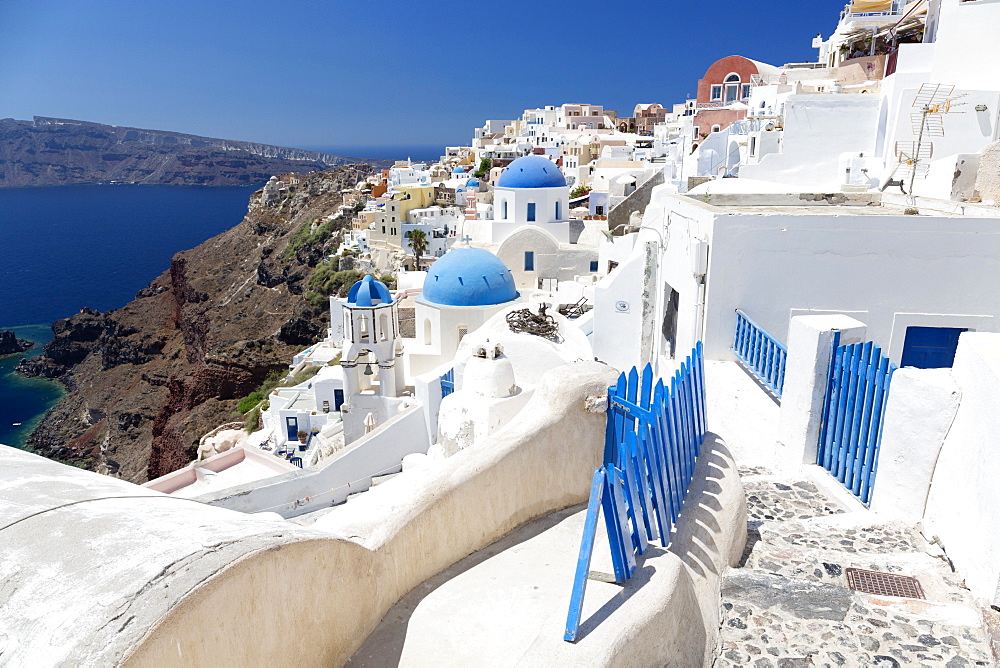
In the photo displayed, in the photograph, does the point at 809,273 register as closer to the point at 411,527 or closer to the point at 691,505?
the point at 691,505

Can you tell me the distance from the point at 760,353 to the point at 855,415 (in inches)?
59.1

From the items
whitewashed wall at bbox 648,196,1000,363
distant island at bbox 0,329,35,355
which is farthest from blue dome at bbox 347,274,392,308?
distant island at bbox 0,329,35,355

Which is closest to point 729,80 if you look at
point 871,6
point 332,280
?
point 871,6

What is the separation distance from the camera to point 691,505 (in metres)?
3.77

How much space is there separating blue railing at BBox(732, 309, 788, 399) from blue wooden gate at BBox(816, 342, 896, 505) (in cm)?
67

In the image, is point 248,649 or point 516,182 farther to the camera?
point 516,182

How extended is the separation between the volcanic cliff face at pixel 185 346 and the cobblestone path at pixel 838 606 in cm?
3238

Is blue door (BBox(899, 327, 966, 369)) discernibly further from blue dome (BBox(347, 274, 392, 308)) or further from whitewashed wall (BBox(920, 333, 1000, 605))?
blue dome (BBox(347, 274, 392, 308))

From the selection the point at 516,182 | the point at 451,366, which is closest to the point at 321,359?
the point at 516,182

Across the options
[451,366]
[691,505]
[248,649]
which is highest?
[248,649]

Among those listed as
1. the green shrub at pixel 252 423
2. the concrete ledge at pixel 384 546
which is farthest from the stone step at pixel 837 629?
the green shrub at pixel 252 423

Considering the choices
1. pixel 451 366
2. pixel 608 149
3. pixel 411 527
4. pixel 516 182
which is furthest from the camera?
pixel 608 149

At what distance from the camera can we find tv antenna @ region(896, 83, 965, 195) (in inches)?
610

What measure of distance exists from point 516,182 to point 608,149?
885 inches
